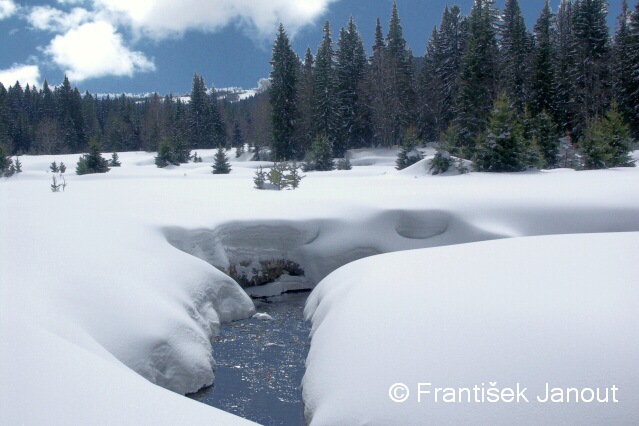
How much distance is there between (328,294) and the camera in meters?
8.08

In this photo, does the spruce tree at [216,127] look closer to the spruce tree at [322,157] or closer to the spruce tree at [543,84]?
the spruce tree at [322,157]

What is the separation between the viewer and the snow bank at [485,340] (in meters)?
3.99

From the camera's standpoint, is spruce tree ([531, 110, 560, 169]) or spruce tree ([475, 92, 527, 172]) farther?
spruce tree ([531, 110, 560, 169])

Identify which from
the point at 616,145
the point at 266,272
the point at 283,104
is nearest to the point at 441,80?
the point at 283,104

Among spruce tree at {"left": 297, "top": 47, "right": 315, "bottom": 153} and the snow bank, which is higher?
spruce tree at {"left": 297, "top": 47, "right": 315, "bottom": 153}

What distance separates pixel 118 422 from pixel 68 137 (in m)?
75.1

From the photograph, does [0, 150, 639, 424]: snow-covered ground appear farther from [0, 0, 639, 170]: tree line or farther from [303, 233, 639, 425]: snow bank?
[0, 0, 639, 170]: tree line

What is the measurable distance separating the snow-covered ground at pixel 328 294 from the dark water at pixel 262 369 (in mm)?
398

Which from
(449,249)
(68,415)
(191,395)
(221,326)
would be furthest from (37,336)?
(449,249)

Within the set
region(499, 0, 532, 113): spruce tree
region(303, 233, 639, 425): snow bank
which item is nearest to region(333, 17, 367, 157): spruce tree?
region(499, 0, 532, 113): spruce tree

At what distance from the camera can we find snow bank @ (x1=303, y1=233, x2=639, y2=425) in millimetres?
3990

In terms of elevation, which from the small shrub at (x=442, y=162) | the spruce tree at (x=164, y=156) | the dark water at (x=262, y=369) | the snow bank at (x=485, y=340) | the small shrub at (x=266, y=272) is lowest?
the dark water at (x=262, y=369)

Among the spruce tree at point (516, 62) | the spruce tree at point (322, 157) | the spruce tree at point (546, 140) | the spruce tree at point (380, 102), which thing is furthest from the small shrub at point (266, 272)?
the spruce tree at point (380, 102)

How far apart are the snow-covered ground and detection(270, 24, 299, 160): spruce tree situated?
30683 millimetres
